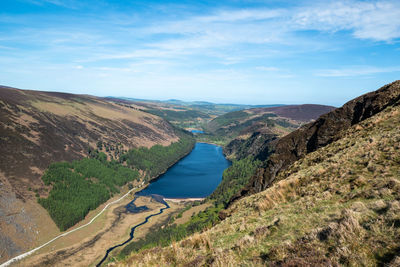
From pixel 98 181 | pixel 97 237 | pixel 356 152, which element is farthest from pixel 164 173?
pixel 356 152

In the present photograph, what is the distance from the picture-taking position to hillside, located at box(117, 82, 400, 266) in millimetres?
6734

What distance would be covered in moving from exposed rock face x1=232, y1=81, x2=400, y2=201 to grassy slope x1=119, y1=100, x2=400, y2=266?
1706cm

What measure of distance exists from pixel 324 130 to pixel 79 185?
446ft

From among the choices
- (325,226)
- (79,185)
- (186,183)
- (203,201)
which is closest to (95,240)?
(79,185)

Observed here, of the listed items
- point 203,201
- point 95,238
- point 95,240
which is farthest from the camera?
point 203,201

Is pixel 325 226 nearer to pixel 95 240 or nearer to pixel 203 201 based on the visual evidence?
pixel 95 240

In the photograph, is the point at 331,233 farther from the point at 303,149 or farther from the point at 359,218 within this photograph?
the point at 303,149

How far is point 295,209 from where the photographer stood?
43.5 ft

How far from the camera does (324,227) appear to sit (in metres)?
8.88

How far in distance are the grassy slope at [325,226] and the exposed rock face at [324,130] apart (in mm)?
17063

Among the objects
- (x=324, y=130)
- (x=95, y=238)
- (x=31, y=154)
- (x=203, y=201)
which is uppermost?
(x=324, y=130)

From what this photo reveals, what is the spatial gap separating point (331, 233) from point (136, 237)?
312 ft

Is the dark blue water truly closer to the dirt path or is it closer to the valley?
the valley

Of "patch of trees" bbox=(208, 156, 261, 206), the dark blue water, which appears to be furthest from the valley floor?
"patch of trees" bbox=(208, 156, 261, 206)
